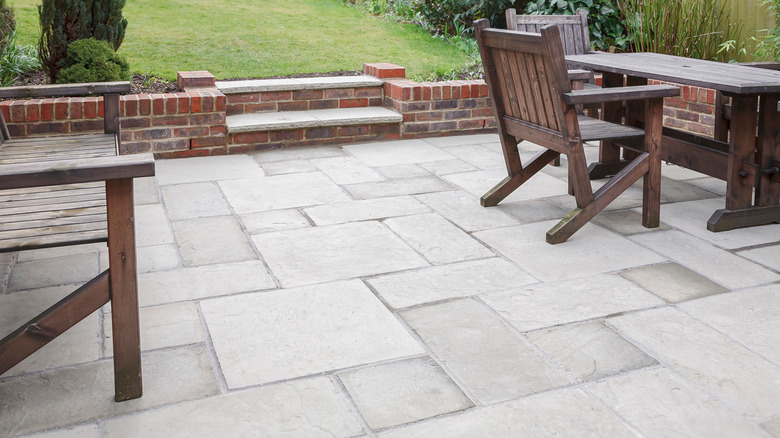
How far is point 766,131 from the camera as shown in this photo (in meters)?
3.61

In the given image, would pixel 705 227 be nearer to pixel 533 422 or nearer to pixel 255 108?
pixel 533 422

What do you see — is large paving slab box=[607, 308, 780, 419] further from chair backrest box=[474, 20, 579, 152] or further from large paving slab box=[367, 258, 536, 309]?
chair backrest box=[474, 20, 579, 152]

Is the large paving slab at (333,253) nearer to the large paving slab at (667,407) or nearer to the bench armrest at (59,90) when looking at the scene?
the bench armrest at (59,90)

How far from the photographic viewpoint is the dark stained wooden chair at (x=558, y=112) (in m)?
3.20

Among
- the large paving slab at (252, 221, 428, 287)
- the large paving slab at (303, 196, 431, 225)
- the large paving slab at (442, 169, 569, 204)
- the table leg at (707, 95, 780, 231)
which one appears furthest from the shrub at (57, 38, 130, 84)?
the table leg at (707, 95, 780, 231)

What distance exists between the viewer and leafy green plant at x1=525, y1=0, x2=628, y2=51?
6.79 m

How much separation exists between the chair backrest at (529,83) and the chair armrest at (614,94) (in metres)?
0.06

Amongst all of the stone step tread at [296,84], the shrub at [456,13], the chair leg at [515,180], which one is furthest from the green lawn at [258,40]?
the chair leg at [515,180]

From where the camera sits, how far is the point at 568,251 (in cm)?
330

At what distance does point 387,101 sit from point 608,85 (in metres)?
1.96

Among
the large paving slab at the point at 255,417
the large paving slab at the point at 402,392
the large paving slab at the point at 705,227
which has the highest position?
the large paving slab at the point at 705,227

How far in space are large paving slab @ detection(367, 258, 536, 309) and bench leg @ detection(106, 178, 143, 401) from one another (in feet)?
3.24

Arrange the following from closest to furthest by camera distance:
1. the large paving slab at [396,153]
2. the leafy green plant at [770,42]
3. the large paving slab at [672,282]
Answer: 1. the large paving slab at [672,282]
2. the large paving slab at [396,153]
3. the leafy green plant at [770,42]

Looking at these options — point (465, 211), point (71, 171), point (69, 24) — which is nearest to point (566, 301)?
point (465, 211)
